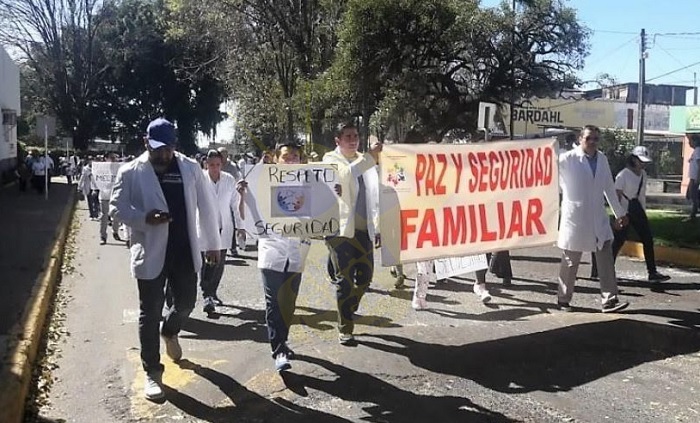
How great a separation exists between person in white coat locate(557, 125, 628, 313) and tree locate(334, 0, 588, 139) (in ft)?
Result: 31.8

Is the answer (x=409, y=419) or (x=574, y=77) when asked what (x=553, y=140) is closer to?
(x=409, y=419)

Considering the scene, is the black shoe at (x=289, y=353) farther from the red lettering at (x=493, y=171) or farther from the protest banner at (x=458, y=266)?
the protest banner at (x=458, y=266)

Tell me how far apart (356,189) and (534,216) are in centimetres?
211

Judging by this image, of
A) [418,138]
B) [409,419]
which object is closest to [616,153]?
[418,138]

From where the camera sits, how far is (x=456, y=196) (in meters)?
6.95

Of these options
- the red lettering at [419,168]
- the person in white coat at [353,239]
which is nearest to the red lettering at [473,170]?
the red lettering at [419,168]

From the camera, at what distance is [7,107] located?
30125mm

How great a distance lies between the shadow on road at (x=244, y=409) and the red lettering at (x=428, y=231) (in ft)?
6.94

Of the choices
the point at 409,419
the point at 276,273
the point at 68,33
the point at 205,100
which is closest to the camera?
the point at 409,419

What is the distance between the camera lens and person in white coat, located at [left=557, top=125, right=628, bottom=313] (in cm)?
773

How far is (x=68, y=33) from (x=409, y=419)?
170ft

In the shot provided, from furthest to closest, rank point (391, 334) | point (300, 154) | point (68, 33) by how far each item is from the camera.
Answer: point (68, 33) < point (391, 334) < point (300, 154)

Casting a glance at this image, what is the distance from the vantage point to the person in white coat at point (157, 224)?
17.1ft

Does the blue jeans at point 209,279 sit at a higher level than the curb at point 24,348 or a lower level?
higher
